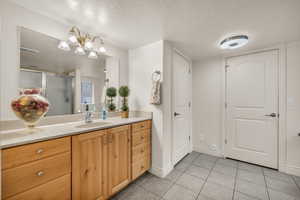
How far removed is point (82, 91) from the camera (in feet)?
5.83

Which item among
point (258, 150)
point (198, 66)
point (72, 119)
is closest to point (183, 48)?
point (198, 66)

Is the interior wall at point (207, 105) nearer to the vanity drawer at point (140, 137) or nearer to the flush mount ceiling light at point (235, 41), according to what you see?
the flush mount ceiling light at point (235, 41)

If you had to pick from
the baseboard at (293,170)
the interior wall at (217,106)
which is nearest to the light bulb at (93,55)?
the interior wall at (217,106)

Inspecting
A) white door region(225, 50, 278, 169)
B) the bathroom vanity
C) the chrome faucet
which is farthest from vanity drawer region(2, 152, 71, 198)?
white door region(225, 50, 278, 169)

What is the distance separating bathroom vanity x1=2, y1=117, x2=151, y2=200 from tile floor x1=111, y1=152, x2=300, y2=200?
0.26 meters

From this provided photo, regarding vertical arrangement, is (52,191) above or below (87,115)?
below

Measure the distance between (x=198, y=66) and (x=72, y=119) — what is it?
2.67 m

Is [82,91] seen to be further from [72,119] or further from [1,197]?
[1,197]

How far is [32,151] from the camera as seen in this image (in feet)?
2.98

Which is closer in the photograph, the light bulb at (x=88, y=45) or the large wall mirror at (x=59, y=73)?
the large wall mirror at (x=59, y=73)

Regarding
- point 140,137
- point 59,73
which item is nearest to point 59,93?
point 59,73

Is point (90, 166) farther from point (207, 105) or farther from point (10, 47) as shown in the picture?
point (207, 105)

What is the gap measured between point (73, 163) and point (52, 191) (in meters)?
0.22

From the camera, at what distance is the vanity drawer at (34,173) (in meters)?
0.81
